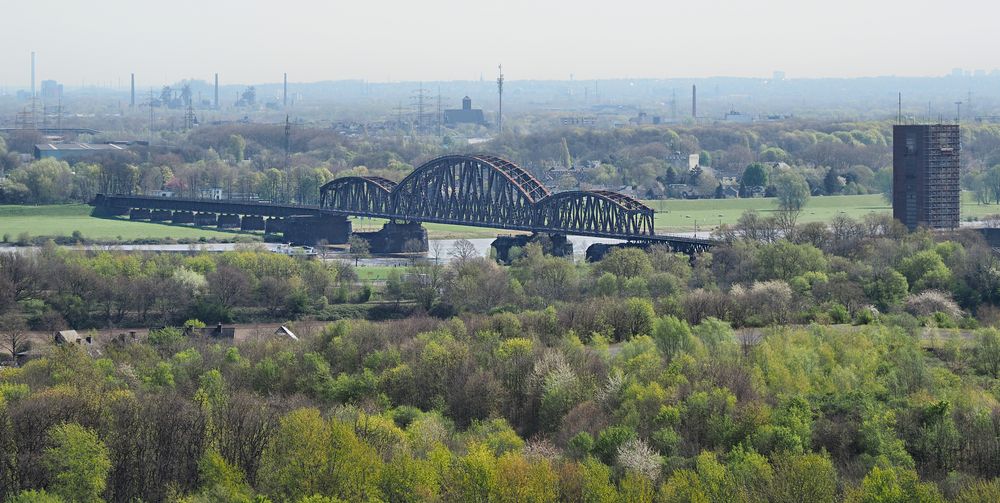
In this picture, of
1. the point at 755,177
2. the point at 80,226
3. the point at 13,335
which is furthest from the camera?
the point at 755,177

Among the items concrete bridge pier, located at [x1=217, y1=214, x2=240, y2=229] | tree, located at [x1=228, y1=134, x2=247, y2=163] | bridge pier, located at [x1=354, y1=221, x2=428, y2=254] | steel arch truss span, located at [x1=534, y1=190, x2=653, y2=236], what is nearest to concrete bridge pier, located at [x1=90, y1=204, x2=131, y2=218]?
concrete bridge pier, located at [x1=217, y1=214, x2=240, y2=229]

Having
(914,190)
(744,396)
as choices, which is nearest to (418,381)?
(744,396)

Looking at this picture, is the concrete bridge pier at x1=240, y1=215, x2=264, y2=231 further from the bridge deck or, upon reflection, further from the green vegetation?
the green vegetation

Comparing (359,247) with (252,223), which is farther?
(252,223)

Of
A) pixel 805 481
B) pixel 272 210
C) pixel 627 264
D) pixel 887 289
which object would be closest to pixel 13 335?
pixel 627 264

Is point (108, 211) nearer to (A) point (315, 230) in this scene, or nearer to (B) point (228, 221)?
(B) point (228, 221)

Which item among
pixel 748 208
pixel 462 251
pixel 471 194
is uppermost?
pixel 471 194

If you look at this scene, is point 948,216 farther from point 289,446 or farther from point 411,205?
point 289,446
